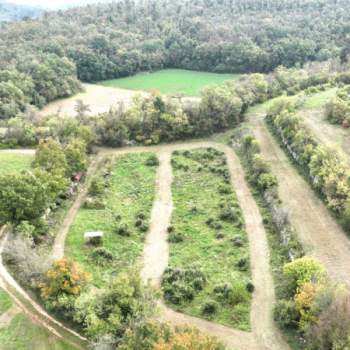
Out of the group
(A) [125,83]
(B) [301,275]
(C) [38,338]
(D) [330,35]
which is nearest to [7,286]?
(C) [38,338]

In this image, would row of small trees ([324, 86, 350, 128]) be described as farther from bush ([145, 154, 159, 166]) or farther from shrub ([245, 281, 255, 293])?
shrub ([245, 281, 255, 293])

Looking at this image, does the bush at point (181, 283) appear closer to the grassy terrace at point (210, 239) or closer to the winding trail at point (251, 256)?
the grassy terrace at point (210, 239)

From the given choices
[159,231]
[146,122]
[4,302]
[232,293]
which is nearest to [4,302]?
[4,302]

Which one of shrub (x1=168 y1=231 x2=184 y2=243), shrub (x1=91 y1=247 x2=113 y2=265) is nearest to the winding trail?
shrub (x1=168 y1=231 x2=184 y2=243)

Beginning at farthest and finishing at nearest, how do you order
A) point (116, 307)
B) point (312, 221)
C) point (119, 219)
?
point (119, 219) → point (312, 221) → point (116, 307)

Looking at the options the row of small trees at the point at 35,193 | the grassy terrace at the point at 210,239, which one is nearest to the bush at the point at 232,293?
the grassy terrace at the point at 210,239

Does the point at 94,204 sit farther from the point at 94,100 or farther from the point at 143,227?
the point at 94,100

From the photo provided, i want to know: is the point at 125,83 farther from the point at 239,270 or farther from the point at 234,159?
the point at 239,270
